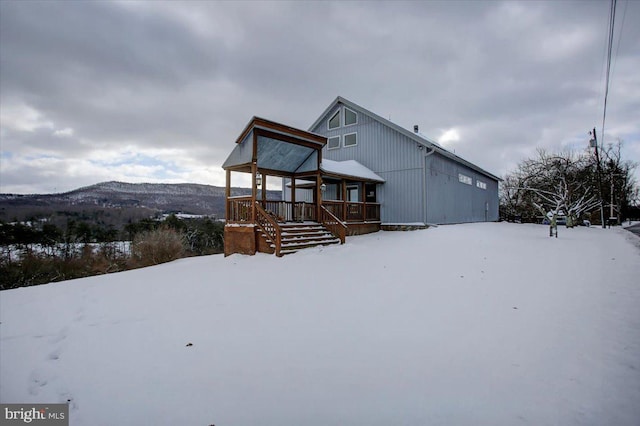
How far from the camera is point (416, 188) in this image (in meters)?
15.1

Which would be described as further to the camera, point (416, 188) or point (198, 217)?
point (198, 217)

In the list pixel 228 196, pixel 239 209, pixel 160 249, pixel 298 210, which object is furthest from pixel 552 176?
pixel 160 249

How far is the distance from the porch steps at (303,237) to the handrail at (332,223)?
0.26 m

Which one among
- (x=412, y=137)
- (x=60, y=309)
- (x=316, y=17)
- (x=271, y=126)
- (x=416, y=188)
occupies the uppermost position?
(x=316, y=17)

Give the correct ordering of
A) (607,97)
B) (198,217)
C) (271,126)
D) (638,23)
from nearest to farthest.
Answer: (638,23) → (271,126) → (607,97) → (198,217)

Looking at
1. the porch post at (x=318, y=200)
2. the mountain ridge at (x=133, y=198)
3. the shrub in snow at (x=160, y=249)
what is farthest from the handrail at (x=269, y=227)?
the mountain ridge at (x=133, y=198)

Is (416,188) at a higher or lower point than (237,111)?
lower

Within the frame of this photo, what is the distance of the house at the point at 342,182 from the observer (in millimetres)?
10266

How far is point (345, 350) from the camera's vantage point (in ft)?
10.5

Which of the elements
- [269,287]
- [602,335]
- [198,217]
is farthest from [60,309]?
[198,217]

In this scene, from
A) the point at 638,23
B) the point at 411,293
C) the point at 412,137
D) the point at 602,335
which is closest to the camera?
the point at 602,335

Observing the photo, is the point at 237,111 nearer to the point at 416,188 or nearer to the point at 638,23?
the point at 416,188

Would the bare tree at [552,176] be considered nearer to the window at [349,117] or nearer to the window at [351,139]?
the window at [351,139]

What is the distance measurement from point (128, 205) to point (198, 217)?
13.8m
